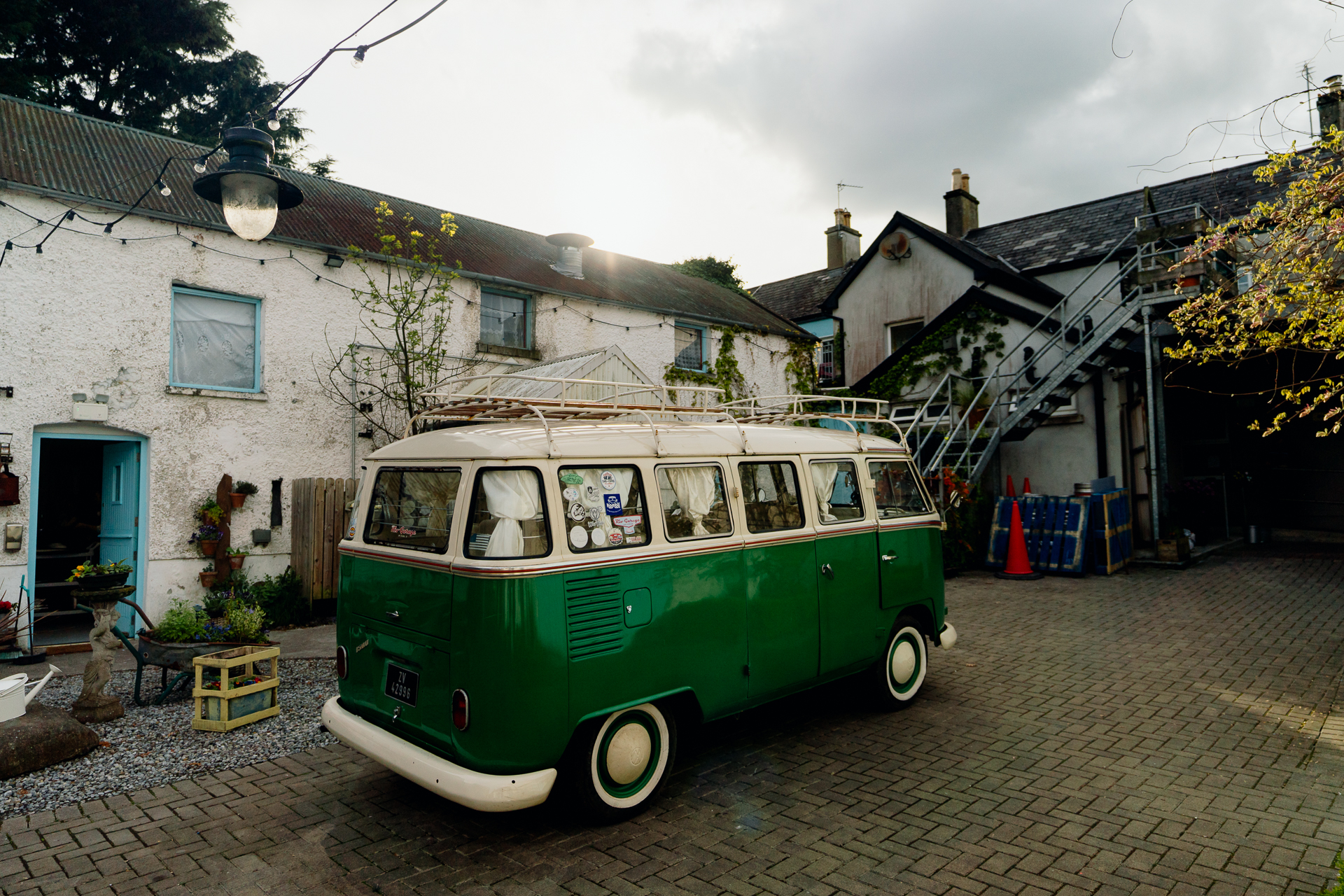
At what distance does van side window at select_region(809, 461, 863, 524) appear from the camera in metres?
5.53

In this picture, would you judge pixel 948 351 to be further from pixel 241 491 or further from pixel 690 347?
pixel 241 491

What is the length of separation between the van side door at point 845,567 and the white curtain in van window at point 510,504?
230 centimetres

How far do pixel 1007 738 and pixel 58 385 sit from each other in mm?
10424

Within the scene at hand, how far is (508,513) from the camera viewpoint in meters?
3.92

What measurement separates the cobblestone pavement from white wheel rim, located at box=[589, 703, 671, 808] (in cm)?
15

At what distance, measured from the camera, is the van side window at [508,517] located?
3867mm

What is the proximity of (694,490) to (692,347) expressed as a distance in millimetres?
11334

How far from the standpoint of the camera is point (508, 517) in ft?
12.8

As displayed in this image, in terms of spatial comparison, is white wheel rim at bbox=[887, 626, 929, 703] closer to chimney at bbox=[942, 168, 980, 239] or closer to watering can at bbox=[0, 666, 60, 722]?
watering can at bbox=[0, 666, 60, 722]

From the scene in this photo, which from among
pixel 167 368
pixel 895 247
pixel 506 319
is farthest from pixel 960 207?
pixel 167 368

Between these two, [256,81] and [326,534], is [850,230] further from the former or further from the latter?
[326,534]

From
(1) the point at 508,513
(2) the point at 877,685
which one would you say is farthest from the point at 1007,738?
(1) the point at 508,513

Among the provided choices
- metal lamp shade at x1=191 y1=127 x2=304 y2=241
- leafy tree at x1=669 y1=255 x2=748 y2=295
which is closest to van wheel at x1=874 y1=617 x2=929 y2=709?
metal lamp shade at x1=191 y1=127 x2=304 y2=241

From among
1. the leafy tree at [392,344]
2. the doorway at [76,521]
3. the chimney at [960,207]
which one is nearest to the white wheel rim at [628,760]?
the doorway at [76,521]
